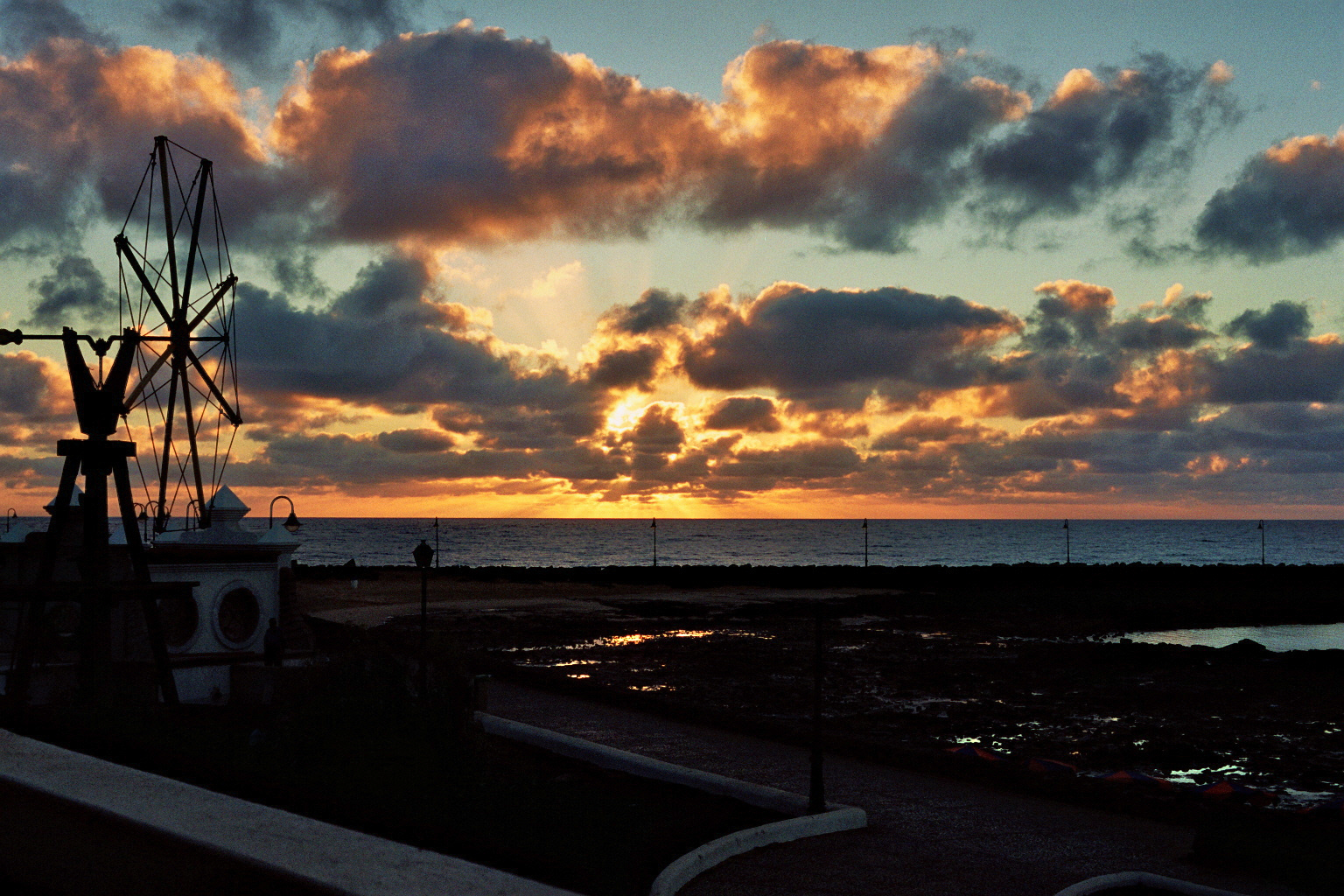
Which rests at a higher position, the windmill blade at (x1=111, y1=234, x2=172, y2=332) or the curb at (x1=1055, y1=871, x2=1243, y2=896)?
the windmill blade at (x1=111, y1=234, x2=172, y2=332)

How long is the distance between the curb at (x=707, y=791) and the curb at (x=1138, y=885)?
9.44ft

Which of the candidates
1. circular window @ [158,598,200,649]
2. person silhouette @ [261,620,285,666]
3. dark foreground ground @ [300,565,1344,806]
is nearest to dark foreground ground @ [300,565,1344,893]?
dark foreground ground @ [300,565,1344,806]

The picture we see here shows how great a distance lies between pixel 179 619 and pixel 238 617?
4.09 ft

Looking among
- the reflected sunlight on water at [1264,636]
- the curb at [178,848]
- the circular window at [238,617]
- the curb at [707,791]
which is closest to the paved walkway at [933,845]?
the curb at [707,791]

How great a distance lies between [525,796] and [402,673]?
11.1ft

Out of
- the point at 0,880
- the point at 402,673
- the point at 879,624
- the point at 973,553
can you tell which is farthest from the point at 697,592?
the point at 973,553

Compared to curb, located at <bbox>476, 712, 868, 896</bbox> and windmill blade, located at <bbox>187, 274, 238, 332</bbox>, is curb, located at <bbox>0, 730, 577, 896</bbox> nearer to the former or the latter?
curb, located at <bbox>476, 712, 868, 896</bbox>

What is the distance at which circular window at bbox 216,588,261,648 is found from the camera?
22.5 meters

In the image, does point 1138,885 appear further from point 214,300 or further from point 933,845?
point 214,300

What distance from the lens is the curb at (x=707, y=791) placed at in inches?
411

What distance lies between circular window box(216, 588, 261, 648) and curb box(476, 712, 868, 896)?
27.6 ft

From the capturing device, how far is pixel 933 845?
38.5 feet

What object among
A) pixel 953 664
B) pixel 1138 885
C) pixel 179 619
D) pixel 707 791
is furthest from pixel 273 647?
pixel 953 664

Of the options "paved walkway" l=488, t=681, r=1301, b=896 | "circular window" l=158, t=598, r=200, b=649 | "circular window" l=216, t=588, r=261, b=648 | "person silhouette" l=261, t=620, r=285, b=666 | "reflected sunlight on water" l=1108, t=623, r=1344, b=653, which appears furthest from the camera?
"reflected sunlight on water" l=1108, t=623, r=1344, b=653
